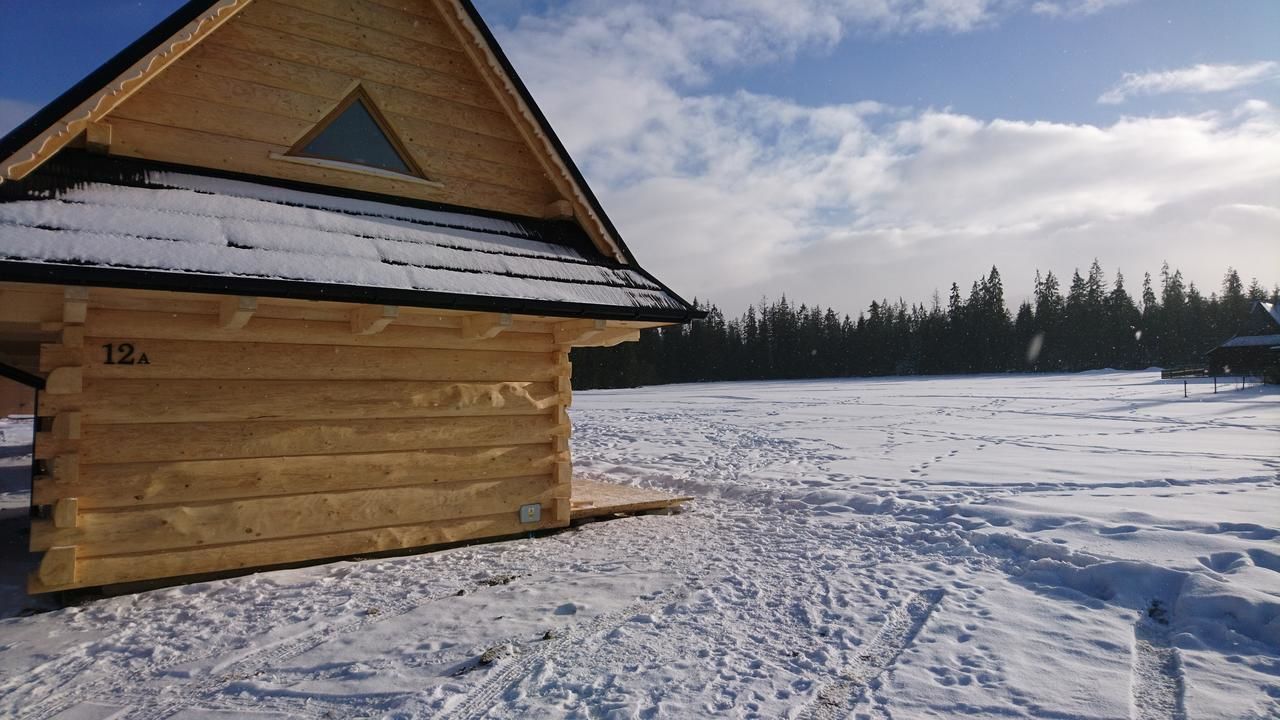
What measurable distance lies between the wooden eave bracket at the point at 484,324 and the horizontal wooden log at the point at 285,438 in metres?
0.93

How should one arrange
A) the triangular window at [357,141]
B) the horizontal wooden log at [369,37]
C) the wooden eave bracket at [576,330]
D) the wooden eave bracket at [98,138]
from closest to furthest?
the wooden eave bracket at [98,138]
the horizontal wooden log at [369,37]
the triangular window at [357,141]
the wooden eave bracket at [576,330]

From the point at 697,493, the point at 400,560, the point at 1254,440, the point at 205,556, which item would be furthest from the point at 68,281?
the point at 1254,440

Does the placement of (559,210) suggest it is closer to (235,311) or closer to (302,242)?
(302,242)

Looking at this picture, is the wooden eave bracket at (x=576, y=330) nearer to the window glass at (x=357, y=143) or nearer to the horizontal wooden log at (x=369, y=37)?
the window glass at (x=357, y=143)

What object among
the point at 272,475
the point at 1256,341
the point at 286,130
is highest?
the point at 286,130

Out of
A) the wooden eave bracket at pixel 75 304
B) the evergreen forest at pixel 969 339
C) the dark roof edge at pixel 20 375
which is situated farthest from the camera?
the evergreen forest at pixel 969 339

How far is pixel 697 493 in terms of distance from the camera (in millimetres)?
10562

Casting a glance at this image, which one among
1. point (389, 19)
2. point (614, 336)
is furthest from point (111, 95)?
point (614, 336)

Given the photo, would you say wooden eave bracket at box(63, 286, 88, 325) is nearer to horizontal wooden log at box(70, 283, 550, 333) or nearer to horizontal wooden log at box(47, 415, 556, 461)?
horizontal wooden log at box(70, 283, 550, 333)

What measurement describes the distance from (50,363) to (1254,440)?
63.9 ft

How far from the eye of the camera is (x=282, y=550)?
599 cm

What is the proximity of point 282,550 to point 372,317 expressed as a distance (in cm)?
→ 224

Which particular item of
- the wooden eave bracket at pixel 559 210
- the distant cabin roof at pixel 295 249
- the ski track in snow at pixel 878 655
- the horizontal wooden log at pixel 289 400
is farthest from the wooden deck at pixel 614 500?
the ski track in snow at pixel 878 655

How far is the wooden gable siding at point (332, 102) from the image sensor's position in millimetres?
6008
